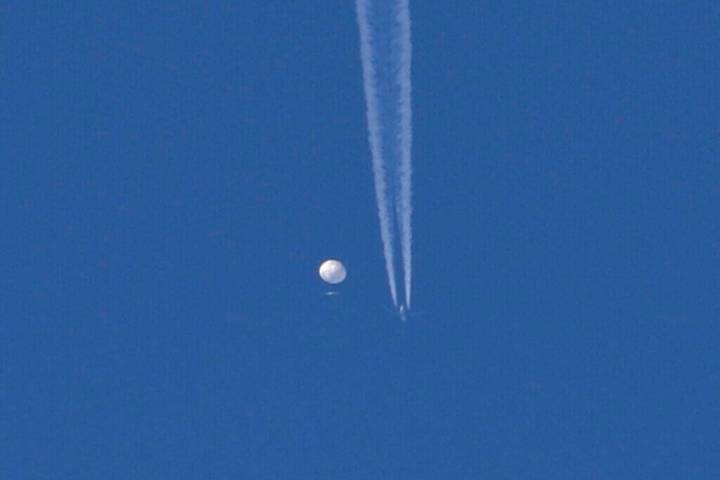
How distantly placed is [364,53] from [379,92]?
3.68 feet

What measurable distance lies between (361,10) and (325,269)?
10367 mm

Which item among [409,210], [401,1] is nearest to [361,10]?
[401,1]

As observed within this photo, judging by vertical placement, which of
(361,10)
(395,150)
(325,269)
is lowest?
(325,269)

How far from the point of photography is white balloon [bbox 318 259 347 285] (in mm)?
59969

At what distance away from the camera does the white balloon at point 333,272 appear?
197 ft

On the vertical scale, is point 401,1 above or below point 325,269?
→ above

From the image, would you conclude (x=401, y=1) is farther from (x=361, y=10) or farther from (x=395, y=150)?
(x=395, y=150)

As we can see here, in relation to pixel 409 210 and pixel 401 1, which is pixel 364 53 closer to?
pixel 401 1

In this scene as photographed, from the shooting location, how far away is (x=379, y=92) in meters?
53.3

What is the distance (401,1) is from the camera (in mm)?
51531

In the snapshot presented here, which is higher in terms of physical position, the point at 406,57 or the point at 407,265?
the point at 406,57

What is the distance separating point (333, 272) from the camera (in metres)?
60.0

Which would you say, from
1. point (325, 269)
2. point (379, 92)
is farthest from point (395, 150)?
point (325, 269)

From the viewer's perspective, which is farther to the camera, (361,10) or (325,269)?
(325,269)
